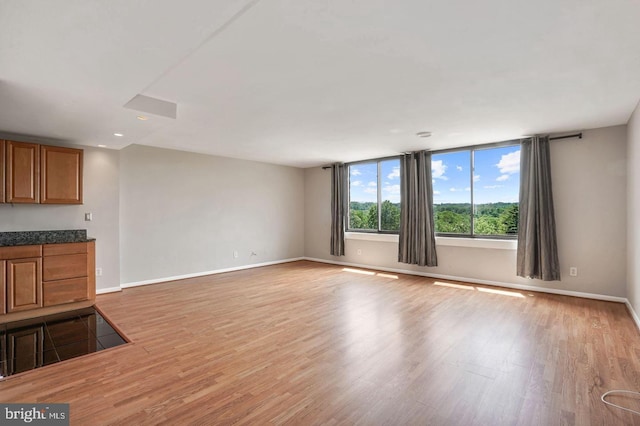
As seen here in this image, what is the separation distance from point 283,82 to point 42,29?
1.64 metres

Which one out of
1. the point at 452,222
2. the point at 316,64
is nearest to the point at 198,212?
the point at 316,64

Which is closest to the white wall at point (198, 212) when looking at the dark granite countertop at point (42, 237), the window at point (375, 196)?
the dark granite countertop at point (42, 237)

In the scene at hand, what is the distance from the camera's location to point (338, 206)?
738cm

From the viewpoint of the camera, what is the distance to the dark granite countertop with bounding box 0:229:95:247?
387 centimetres

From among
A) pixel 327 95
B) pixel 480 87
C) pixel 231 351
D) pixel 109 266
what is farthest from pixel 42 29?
pixel 109 266

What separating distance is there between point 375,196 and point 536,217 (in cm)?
311

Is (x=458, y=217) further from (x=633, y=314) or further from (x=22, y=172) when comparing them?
(x=22, y=172)

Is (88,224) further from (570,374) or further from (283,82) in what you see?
(570,374)

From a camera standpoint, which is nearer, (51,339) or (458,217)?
(51,339)

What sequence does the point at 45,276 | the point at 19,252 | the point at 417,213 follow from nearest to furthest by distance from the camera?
the point at 19,252, the point at 45,276, the point at 417,213

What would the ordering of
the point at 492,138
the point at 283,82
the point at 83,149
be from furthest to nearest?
the point at 492,138 < the point at 83,149 < the point at 283,82

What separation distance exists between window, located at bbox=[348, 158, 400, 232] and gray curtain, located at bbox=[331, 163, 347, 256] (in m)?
0.25

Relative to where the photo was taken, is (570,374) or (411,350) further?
(411,350)

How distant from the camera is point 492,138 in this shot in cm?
502
